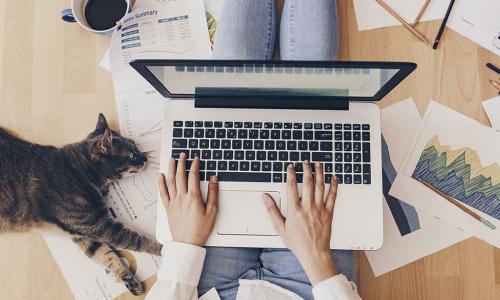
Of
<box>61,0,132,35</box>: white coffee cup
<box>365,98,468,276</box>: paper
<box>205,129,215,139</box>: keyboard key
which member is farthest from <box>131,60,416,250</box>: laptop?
<box>61,0,132,35</box>: white coffee cup

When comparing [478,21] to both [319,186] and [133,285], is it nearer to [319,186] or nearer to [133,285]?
[319,186]

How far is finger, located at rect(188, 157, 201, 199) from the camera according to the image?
627 mm

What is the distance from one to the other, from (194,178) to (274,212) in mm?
129

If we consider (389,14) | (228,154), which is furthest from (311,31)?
(228,154)

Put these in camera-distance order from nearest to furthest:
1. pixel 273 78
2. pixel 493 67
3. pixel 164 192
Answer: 1. pixel 273 78
2. pixel 164 192
3. pixel 493 67

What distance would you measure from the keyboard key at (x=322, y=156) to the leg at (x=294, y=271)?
0.15m

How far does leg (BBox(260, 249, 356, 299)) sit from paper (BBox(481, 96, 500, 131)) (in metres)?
0.35

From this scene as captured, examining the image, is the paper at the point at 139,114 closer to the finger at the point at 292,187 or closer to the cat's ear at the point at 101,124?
the cat's ear at the point at 101,124

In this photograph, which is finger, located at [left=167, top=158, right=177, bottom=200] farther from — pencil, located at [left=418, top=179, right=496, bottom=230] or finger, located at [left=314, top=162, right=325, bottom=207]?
pencil, located at [left=418, top=179, right=496, bottom=230]

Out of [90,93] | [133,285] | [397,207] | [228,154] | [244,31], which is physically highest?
[244,31]

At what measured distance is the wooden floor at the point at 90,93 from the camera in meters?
0.73

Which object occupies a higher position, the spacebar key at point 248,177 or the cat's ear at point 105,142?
the cat's ear at point 105,142

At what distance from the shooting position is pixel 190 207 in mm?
628

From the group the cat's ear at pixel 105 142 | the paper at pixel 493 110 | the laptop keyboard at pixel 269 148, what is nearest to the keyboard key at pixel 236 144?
the laptop keyboard at pixel 269 148
